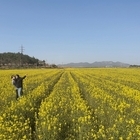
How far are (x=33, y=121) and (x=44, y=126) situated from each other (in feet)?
11.9

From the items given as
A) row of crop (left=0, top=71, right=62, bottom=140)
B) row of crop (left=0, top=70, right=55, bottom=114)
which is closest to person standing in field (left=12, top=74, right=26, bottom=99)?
row of crop (left=0, top=70, right=55, bottom=114)

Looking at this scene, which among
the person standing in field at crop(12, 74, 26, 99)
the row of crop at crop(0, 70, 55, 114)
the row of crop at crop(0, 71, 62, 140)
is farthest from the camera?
the person standing in field at crop(12, 74, 26, 99)

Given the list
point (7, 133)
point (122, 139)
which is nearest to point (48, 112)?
point (7, 133)

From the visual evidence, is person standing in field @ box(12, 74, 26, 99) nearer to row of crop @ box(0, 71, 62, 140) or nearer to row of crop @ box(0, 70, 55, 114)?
row of crop @ box(0, 70, 55, 114)

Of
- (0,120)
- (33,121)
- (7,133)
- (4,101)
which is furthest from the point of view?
(4,101)

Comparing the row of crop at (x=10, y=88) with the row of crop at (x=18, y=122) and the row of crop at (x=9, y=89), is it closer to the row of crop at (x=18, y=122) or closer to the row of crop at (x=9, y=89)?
the row of crop at (x=9, y=89)

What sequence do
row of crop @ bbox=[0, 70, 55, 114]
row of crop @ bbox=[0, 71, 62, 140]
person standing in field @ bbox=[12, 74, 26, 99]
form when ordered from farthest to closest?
person standing in field @ bbox=[12, 74, 26, 99] < row of crop @ bbox=[0, 70, 55, 114] < row of crop @ bbox=[0, 71, 62, 140]

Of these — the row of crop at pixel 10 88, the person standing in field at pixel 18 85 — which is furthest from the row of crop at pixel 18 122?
the person standing in field at pixel 18 85

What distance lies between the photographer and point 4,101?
16641 mm

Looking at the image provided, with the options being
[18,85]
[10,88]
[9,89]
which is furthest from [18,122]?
[10,88]

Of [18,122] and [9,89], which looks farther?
[9,89]

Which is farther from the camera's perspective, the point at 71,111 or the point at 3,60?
the point at 3,60

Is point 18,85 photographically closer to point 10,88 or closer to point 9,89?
point 9,89

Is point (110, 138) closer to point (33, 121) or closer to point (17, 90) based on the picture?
point (33, 121)
